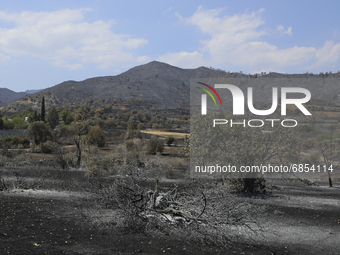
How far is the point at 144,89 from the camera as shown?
13362cm

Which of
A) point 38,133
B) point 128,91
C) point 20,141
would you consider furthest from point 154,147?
point 128,91

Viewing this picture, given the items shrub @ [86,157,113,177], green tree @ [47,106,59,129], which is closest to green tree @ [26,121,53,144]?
green tree @ [47,106,59,129]

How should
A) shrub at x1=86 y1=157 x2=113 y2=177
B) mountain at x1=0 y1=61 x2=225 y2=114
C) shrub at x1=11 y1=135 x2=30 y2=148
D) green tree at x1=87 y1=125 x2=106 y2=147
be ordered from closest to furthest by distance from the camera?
shrub at x1=86 y1=157 x2=113 y2=177 → shrub at x1=11 y1=135 x2=30 y2=148 → green tree at x1=87 y1=125 x2=106 y2=147 → mountain at x1=0 y1=61 x2=225 y2=114

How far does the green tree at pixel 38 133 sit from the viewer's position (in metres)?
40.2

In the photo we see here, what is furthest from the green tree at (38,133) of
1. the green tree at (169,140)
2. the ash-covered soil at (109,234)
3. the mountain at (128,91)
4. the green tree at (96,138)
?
the mountain at (128,91)

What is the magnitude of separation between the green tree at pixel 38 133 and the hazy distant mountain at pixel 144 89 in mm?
45186

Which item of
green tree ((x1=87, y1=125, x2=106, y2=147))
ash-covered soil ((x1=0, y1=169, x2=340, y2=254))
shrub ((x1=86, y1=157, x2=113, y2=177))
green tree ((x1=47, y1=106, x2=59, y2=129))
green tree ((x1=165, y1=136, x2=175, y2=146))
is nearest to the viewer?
ash-covered soil ((x1=0, y1=169, x2=340, y2=254))

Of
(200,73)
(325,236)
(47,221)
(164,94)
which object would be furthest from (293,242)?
(200,73)

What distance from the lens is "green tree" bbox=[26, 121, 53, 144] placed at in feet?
132

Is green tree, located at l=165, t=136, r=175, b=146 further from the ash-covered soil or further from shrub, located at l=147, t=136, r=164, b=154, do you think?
the ash-covered soil

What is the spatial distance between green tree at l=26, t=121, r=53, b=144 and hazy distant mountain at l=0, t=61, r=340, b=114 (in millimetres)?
45186

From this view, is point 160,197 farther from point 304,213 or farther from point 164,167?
point 164,167

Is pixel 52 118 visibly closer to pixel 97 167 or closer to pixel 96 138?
pixel 96 138

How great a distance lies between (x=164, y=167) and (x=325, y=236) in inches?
583
